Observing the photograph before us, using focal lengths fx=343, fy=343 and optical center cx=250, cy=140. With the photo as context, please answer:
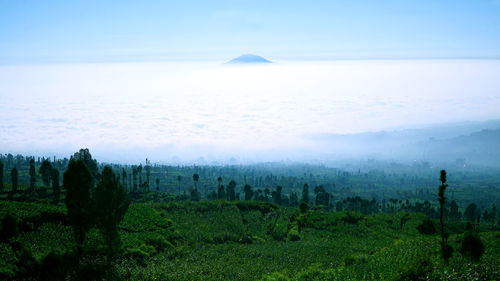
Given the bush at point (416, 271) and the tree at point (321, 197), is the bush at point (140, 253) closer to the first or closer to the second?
the bush at point (416, 271)

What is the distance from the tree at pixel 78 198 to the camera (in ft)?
141

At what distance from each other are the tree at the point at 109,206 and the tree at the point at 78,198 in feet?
3.84

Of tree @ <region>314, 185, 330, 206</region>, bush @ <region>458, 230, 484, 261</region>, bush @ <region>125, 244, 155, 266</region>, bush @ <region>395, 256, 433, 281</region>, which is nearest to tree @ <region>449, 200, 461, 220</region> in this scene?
tree @ <region>314, 185, 330, 206</region>

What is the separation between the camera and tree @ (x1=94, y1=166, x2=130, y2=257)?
146 ft

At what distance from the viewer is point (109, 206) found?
45.1 m

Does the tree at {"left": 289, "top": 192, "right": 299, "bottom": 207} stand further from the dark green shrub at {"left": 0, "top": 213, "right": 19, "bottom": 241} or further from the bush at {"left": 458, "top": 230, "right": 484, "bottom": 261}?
the dark green shrub at {"left": 0, "top": 213, "right": 19, "bottom": 241}

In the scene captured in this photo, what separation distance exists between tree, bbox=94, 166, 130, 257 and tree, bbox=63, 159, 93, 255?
117cm

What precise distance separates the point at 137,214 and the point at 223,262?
3015 cm

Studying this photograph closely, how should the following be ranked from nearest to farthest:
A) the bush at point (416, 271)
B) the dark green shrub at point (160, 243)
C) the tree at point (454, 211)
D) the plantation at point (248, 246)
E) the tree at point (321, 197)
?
the bush at point (416, 271), the plantation at point (248, 246), the dark green shrub at point (160, 243), the tree at point (454, 211), the tree at point (321, 197)

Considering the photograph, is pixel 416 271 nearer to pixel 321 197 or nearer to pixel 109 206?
pixel 109 206

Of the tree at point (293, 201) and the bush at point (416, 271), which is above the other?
the bush at point (416, 271)

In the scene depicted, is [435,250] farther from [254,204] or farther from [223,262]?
[254,204]

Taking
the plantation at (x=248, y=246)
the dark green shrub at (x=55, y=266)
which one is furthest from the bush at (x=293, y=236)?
the dark green shrub at (x=55, y=266)

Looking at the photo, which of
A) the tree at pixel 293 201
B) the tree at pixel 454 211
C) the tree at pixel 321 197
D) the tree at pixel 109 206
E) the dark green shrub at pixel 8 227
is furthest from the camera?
the tree at pixel 321 197
